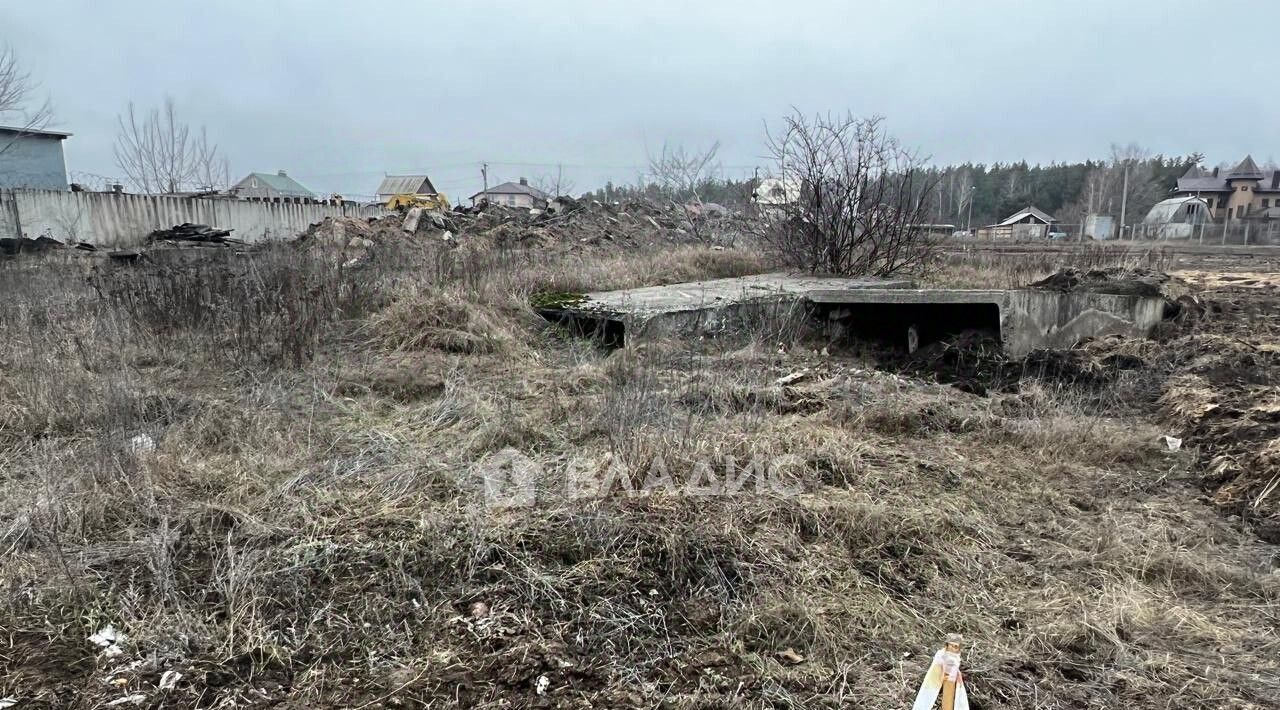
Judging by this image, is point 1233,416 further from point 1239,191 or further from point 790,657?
point 1239,191

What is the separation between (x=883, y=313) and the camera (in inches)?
307

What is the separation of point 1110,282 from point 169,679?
1078 cm

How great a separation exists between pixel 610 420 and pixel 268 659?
1921 mm

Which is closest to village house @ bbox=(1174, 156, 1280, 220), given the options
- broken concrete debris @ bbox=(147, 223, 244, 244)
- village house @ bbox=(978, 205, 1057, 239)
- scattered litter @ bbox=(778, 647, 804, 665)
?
village house @ bbox=(978, 205, 1057, 239)

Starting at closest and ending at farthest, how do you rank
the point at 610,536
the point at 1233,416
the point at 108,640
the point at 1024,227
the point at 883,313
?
the point at 108,640 → the point at 610,536 → the point at 1233,416 → the point at 883,313 → the point at 1024,227

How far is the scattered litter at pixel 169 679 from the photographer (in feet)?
6.50

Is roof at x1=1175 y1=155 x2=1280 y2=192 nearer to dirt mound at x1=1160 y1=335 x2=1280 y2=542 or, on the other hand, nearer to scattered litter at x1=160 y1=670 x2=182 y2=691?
dirt mound at x1=1160 y1=335 x2=1280 y2=542

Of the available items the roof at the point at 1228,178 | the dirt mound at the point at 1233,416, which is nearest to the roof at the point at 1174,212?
the roof at the point at 1228,178

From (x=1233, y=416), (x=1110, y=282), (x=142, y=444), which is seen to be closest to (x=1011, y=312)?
(x=1233, y=416)

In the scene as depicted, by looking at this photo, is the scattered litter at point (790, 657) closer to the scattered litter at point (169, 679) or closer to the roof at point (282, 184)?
the scattered litter at point (169, 679)

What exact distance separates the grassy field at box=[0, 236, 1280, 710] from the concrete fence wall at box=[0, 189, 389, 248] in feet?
51.7

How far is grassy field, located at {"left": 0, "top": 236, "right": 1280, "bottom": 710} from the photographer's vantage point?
211 centimetres

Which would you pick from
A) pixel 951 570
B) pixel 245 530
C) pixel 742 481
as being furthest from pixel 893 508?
pixel 245 530

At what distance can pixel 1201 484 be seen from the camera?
3.75 metres
